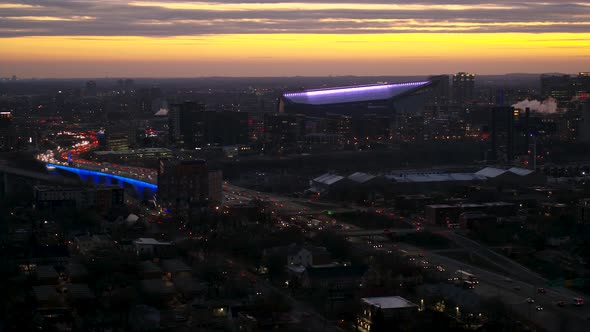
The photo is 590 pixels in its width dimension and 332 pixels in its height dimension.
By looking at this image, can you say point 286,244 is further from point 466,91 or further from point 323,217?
point 466,91

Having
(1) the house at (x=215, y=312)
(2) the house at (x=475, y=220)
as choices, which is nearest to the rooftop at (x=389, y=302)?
(1) the house at (x=215, y=312)

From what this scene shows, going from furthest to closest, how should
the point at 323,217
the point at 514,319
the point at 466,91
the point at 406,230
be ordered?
1. the point at 466,91
2. the point at 323,217
3. the point at 406,230
4. the point at 514,319

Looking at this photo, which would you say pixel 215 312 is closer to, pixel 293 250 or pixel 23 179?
pixel 293 250

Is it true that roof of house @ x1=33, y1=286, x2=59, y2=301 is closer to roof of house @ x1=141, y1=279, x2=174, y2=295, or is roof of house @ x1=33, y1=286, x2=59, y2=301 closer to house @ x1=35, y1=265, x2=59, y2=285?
house @ x1=35, y1=265, x2=59, y2=285

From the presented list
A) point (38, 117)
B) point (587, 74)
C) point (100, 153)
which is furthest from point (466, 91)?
point (100, 153)

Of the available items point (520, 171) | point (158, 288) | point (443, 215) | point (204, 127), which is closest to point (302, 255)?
point (158, 288)

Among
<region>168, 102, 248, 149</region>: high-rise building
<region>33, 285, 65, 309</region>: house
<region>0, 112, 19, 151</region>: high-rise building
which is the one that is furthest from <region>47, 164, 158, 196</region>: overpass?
<region>33, 285, 65, 309</region>: house
